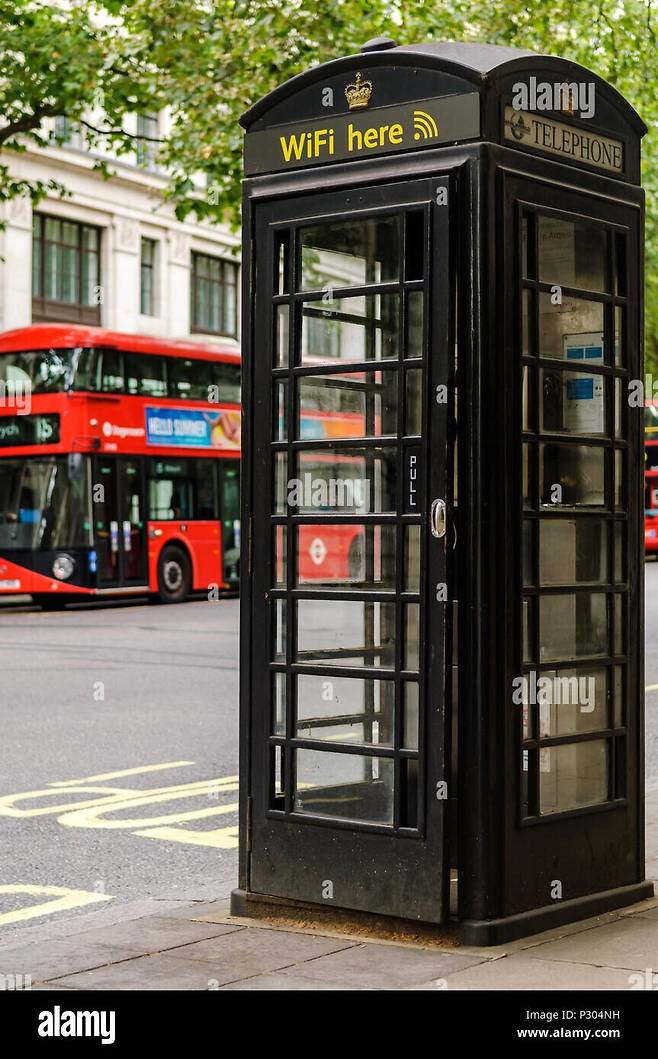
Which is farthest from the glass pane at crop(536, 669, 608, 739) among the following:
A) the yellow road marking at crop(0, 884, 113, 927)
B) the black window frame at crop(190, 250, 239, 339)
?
the black window frame at crop(190, 250, 239, 339)

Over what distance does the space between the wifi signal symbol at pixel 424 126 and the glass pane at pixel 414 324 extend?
462 millimetres

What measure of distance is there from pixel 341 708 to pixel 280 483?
0.74 meters

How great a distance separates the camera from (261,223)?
4934 mm

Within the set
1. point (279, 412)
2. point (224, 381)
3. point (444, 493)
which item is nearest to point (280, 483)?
point (279, 412)

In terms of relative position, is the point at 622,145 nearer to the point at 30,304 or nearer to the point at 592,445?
the point at 592,445

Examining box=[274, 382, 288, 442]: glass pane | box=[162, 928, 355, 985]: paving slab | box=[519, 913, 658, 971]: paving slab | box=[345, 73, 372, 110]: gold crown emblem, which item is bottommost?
box=[162, 928, 355, 985]: paving slab

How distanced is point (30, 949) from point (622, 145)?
3168 millimetres

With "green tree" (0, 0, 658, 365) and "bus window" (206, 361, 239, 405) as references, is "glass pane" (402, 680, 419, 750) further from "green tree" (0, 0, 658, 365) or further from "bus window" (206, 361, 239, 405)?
"bus window" (206, 361, 239, 405)

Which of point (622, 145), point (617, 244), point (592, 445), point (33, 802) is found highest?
point (622, 145)

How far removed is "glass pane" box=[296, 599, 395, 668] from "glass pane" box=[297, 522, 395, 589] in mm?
71

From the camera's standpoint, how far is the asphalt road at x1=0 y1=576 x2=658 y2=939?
20.0 feet

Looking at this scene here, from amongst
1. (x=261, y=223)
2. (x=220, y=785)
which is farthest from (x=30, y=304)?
(x=261, y=223)
